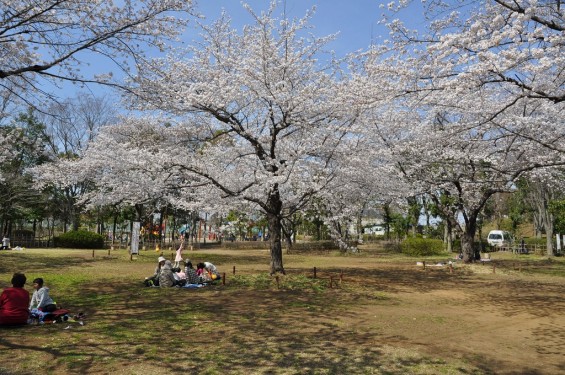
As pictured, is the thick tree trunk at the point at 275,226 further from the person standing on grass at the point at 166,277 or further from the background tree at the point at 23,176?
the background tree at the point at 23,176

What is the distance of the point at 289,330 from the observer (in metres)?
7.24

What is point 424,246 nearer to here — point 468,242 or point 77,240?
point 468,242

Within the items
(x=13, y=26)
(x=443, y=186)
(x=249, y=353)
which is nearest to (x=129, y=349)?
(x=249, y=353)

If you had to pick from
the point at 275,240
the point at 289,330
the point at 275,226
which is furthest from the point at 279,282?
the point at 289,330

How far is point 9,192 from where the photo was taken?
93.5ft


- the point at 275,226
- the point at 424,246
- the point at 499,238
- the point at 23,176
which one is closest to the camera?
the point at 275,226

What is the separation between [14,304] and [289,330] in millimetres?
4587

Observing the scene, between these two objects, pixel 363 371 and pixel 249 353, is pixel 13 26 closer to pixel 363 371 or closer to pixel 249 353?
pixel 249 353

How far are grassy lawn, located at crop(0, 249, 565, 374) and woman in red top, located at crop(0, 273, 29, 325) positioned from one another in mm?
272

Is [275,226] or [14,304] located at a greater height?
[275,226]

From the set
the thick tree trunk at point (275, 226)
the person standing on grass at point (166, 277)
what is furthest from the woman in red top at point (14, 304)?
the thick tree trunk at point (275, 226)

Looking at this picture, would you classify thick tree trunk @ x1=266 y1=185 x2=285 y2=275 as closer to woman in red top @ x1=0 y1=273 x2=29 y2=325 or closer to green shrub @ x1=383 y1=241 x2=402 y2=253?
woman in red top @ x1=0 y1=273 x2=29 y2=325

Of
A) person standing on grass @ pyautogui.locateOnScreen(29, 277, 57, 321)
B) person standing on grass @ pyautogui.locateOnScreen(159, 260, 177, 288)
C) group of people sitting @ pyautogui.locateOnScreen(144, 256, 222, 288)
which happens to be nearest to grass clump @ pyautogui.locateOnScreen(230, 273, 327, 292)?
group of people sitting @ pyautogui.locateOnScreen(144, 256, 222, 288)

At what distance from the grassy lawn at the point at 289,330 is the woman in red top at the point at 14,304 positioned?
0.27m
